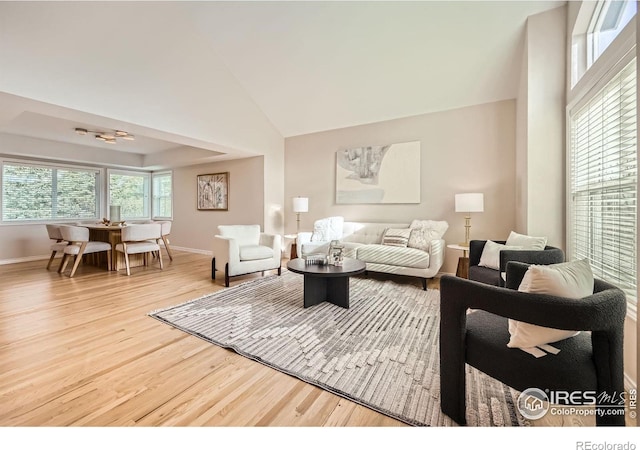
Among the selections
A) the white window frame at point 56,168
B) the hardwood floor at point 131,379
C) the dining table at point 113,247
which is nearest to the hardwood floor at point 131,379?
the hardwood floor at point 131,379

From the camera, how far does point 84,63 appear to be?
3.09 meters

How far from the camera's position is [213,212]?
21.0 feet

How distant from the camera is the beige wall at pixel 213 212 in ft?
18.8

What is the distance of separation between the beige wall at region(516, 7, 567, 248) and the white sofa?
1.11 meters

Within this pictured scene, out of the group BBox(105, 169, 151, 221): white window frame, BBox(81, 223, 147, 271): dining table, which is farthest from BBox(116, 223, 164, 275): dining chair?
BBox(105, 169, 151, 221): white window frame

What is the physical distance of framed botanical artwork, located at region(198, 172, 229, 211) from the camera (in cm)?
619

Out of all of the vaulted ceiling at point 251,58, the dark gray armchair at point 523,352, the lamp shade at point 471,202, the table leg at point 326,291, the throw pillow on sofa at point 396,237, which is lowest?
the table leg at point 326,291

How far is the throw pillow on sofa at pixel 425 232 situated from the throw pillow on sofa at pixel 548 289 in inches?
101

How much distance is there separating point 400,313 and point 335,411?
1536 mm

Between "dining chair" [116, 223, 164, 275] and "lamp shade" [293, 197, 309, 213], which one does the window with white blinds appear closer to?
"lamp shade" [293, 197, 309, 213]

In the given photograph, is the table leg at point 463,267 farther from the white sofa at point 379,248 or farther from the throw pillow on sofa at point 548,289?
the throw pillow on sofa at point 548,289

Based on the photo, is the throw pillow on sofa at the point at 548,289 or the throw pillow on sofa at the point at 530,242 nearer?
the throw pillow on sofa at the point at 548,289

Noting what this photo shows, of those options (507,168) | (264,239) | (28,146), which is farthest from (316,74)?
(28,146)
